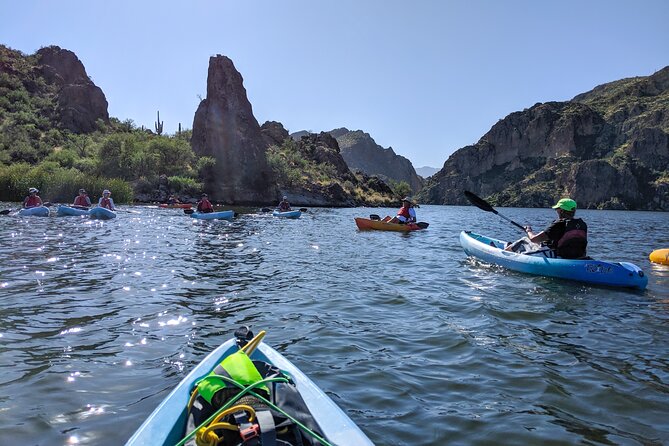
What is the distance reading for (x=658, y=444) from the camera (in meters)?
3.16

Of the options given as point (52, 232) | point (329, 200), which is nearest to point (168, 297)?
point (52, 232)

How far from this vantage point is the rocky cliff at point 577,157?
4611 inches

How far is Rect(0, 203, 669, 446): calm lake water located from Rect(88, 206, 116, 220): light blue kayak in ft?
34.0

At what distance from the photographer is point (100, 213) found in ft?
68.6

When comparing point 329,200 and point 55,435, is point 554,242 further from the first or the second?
point 329,200

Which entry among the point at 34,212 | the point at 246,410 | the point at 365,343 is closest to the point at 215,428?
the point at 246,410

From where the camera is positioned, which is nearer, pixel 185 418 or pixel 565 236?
pixel 185 418

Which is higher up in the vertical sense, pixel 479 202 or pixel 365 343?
pixel 479 202

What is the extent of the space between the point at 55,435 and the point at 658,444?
4.31 m

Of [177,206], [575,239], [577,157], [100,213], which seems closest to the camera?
[575,239]

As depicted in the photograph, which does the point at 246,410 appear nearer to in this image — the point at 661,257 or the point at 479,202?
the point at 479,202

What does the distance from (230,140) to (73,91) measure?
31.3 m

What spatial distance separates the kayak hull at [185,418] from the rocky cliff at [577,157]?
12859cm

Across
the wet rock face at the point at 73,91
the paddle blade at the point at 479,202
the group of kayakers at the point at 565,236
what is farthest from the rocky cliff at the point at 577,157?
the group of kayakers at the point at 565,236
